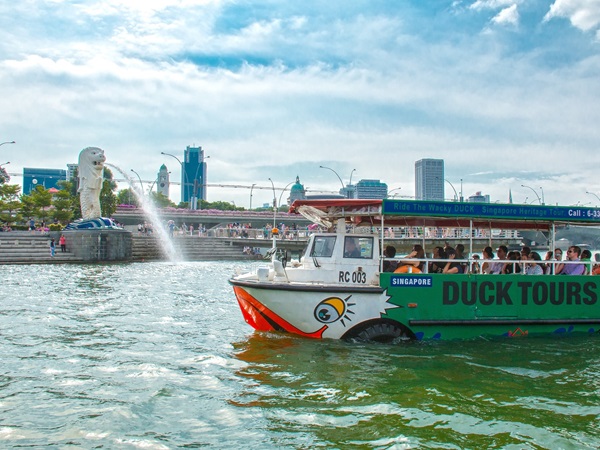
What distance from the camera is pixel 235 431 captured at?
6.12 m

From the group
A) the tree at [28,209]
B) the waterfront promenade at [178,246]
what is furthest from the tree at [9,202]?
the waterfront promenade at [178,246]

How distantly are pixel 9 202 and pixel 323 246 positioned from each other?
159 feet

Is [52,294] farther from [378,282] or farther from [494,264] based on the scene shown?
[494,264]

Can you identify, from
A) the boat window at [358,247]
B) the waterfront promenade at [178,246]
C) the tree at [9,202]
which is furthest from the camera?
the tree at [9,202]

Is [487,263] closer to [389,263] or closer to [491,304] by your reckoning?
[491,304]

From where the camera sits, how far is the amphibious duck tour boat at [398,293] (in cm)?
1003

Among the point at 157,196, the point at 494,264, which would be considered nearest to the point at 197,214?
the point at 157,196

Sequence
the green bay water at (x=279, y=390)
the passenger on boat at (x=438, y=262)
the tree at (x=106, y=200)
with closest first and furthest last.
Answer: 1. the green bay water at (x=279, y=390)
2. the passenger on boat at (x=438, y=262)
3. the tree at (x=106, y=200)

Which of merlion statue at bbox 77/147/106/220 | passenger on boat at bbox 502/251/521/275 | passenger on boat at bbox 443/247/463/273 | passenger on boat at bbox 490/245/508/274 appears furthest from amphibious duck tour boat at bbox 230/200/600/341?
merlion statue at bbox 77/147/106/220

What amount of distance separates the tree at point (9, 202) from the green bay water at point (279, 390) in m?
42.3

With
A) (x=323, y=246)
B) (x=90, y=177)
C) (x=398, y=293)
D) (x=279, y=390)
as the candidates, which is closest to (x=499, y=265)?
(x=398, y=293)

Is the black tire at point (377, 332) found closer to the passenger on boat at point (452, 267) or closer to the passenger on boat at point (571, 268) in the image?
the passenger on boat at point (452, 267)

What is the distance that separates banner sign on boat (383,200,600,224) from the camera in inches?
408

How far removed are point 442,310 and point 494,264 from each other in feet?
6.67
